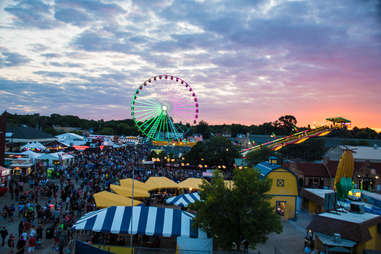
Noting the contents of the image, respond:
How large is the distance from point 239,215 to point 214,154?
28096 millimetres

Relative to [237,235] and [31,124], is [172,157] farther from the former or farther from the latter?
[31,124]

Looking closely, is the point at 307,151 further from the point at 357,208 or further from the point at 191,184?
Answer: the point at 357,208

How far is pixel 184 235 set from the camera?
40.7 ft

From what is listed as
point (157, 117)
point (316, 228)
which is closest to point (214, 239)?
point (316, 228)

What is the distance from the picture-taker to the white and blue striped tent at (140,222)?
12.3 metres

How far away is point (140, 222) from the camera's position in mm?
12828

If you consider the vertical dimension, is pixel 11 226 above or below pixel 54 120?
below

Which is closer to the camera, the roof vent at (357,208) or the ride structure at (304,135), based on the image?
the roof vent at (357,208)

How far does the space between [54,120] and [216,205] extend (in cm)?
16760

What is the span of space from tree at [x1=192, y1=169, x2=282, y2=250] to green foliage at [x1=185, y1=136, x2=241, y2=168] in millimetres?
26927

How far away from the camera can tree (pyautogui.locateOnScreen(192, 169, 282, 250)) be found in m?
11.6

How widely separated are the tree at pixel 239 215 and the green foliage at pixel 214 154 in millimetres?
26927

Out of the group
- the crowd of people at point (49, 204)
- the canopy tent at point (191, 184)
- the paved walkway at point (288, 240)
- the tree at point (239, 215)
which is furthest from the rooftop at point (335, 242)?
the canopy tent at point (191, 184)

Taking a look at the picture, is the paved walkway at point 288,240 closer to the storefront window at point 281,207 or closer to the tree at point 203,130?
the storefront window at point 281,207
